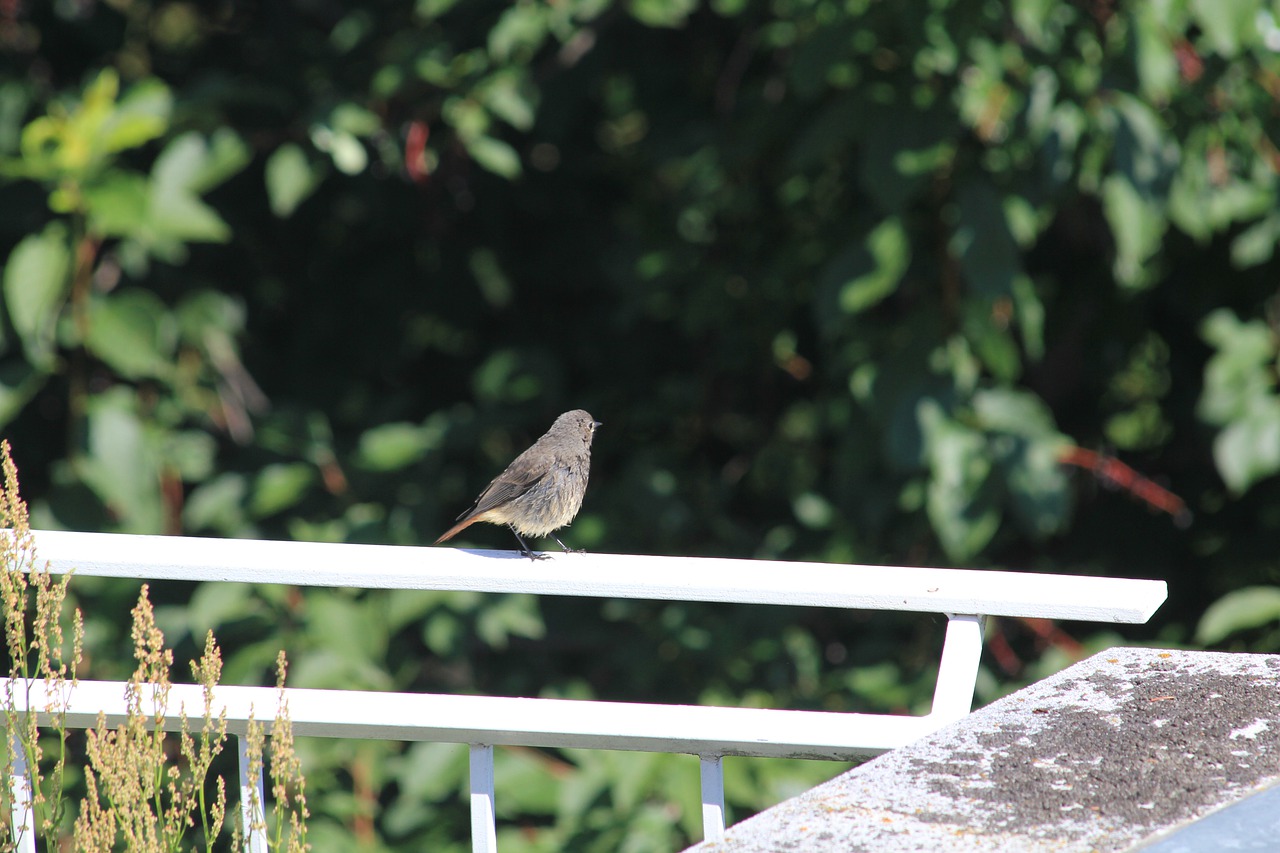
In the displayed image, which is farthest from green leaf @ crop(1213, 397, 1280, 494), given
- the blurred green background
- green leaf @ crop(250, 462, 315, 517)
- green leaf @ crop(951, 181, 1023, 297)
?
green leaf @ crop(250, 462, 315, 517)

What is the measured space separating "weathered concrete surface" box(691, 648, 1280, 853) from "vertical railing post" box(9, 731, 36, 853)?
0.99 m

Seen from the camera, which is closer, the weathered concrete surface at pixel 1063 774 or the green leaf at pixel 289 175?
the weathered concrete surface at pixel 1063 774

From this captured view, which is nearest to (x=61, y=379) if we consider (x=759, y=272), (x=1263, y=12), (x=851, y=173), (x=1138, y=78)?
(x=759, y=272)

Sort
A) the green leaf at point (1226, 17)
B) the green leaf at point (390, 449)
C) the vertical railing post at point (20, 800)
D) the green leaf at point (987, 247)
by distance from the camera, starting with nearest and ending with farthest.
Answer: the vertical railing post at point (20, 800) → the green leaf at point (1226, 17) → the green leaf at point (987, 247) → the green leaf at point (390, 449)

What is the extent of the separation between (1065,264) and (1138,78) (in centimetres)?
124

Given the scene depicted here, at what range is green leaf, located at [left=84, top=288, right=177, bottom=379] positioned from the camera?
12.5 feet

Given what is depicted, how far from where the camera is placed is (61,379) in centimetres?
436

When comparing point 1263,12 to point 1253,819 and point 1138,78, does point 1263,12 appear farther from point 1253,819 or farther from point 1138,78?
point 1253,819

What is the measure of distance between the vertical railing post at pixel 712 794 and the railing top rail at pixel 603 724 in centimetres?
2

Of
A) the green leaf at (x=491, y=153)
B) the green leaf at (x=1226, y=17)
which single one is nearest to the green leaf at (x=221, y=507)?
the green leaf at (x=491, y=153)

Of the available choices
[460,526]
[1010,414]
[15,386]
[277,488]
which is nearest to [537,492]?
[460,526]

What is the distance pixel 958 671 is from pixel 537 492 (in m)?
1.94

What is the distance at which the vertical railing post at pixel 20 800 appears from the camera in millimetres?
1972

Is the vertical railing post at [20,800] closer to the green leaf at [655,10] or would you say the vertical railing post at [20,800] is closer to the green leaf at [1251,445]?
the green leaf at [655,10]
